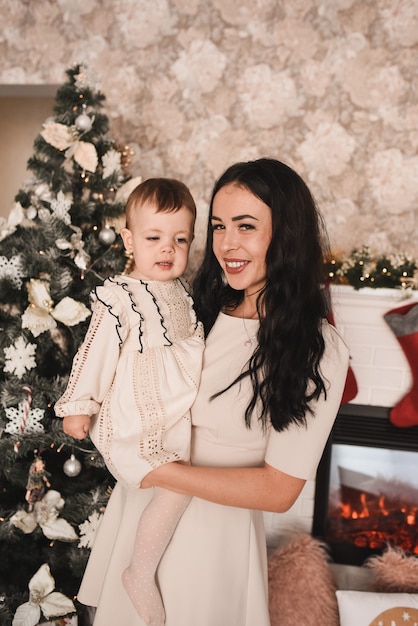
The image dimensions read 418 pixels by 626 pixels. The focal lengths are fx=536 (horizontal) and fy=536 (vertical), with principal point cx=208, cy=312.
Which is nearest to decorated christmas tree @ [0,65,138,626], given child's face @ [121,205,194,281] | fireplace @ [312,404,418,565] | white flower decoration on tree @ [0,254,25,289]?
white flower decoration on tree @ [0,254,25,289]

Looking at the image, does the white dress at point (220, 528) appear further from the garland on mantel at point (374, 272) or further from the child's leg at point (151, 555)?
the garland on mantel at point (374, 272)

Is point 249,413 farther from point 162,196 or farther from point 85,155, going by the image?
point 85,155

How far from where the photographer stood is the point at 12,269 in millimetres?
1966

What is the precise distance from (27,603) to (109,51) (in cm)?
244

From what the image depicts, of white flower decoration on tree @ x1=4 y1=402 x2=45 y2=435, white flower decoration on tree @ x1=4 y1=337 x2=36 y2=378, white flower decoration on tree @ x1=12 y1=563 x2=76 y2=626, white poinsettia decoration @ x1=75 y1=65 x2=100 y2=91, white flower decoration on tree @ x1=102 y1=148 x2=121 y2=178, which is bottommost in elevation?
white flower decoration on tree @ x1=12 y1=563 x2=76 y2=626

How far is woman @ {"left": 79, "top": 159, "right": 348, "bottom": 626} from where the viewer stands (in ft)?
4.00

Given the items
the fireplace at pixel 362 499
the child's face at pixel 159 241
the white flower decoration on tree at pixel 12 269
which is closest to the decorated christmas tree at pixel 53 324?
the white flower decoration on tree at pixel 12 269

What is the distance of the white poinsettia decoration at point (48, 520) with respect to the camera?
2.00 m

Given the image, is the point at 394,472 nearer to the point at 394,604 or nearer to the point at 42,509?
the point at 394,604

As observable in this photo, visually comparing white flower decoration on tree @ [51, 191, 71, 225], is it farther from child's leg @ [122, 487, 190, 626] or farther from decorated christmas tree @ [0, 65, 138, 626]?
child's leg @ [122, 487, 190, 626]

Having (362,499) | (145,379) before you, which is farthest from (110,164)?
(362,499)

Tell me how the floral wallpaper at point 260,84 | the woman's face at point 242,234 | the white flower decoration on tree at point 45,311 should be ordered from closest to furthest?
the woman's face at point 242,234, the white flower decoration on tree at point 45,311, the floral wallpaper at point 260,84

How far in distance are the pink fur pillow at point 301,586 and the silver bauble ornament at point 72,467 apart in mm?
916

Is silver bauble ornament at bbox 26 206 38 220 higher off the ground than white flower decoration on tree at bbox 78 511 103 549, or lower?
higher
